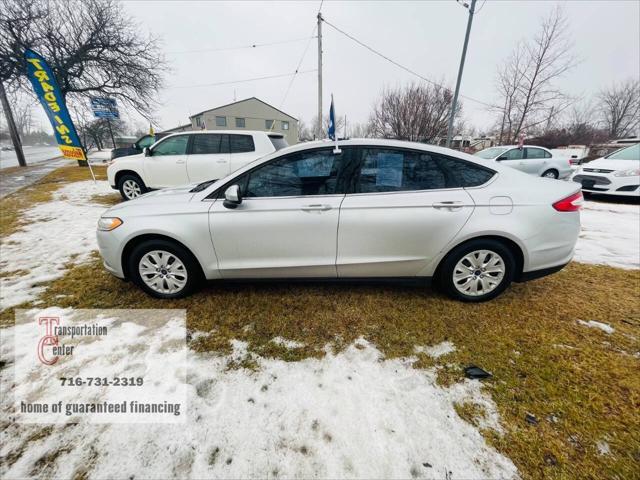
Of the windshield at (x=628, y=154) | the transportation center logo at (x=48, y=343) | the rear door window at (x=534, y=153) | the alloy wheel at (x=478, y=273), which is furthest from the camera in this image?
the rear door window at (x=534, y=153)

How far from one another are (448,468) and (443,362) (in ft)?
2.54

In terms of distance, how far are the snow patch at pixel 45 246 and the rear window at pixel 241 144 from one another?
3.27 metres

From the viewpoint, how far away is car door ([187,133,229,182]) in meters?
6.46

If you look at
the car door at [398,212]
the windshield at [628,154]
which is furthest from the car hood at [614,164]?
the car door at [398,212]

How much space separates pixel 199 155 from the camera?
6.50 metres

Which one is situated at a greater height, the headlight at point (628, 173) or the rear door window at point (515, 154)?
the rear door window at point (515, 154)

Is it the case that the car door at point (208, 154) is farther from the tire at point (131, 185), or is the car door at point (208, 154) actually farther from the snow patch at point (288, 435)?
the snow patch at point (288, 435)

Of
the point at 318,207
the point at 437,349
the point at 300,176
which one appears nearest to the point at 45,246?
the point at 300,176

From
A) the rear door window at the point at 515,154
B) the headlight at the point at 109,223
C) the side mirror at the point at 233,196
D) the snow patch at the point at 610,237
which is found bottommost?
the snow patch at the point at 610,237

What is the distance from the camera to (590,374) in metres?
1.99

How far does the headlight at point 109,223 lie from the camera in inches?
106

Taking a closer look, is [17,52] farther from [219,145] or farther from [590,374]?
[590,374]

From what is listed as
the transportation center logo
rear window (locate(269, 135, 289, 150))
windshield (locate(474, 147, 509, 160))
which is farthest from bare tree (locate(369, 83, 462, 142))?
the transportation center logo

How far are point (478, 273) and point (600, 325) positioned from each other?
114 centimetres
